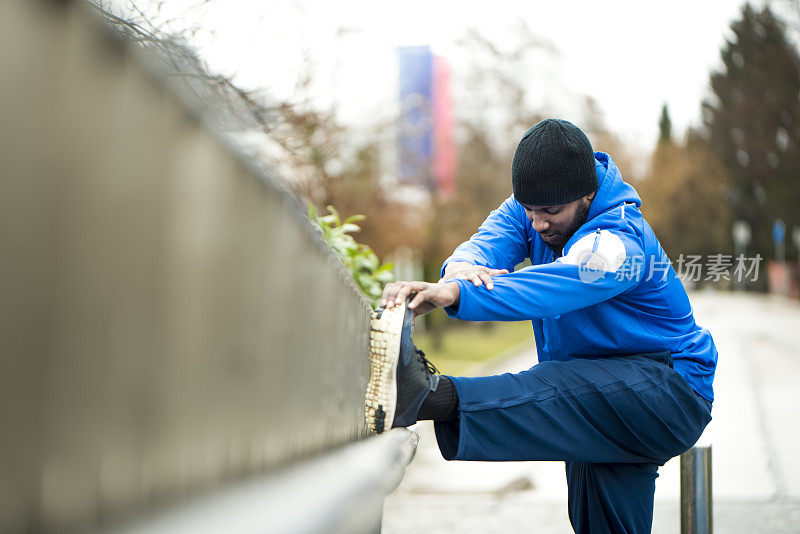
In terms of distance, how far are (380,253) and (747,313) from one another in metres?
24.7

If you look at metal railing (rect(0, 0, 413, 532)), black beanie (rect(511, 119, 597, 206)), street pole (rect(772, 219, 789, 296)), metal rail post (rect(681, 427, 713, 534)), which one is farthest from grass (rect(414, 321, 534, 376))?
street pole (rect(772, 219, 789, 296))

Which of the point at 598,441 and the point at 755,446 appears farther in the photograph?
the point at 755,446

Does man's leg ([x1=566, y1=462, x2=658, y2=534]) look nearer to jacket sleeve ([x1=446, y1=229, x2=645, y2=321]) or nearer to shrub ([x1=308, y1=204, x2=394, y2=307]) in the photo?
jacket sleeve ([x1=446, y1=229, x2=645, y2=321])

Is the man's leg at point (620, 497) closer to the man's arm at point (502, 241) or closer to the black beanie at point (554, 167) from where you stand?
the man's arm at point (502, 241)

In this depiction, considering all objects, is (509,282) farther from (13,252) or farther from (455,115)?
(455,115)

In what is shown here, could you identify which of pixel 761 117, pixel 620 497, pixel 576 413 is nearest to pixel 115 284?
pixel 576 413

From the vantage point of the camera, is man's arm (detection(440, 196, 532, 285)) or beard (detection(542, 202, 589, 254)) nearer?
beard (detection(542, 202, 589, 254))

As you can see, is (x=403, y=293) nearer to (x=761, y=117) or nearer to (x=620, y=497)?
(x=620, y=497)

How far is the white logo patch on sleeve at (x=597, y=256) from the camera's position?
9.25 ft

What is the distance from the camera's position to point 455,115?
67.4 feet

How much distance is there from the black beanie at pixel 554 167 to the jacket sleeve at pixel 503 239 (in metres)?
0.40

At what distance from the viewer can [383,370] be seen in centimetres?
251

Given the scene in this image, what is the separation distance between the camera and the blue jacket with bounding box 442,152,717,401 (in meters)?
2.77

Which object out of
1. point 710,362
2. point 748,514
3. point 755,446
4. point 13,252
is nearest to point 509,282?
point 710,362
